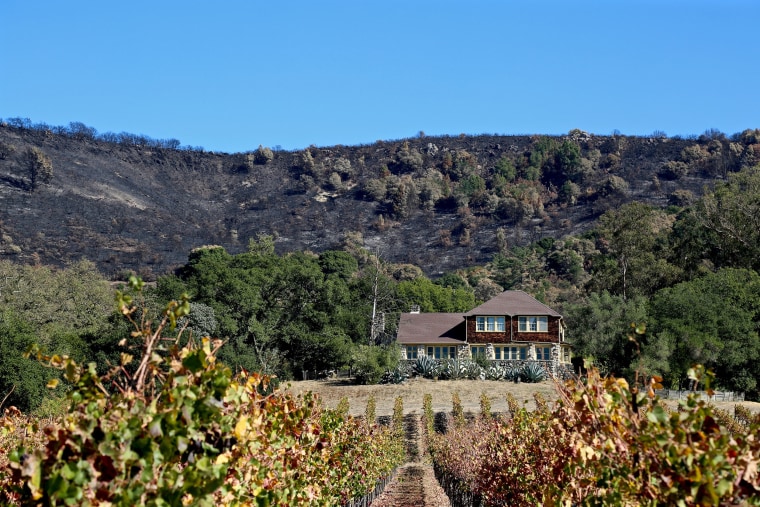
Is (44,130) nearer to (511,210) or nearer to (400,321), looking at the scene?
(511,210)


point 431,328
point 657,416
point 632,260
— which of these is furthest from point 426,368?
point 657,416

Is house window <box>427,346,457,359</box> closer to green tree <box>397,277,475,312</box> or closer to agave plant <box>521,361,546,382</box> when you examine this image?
agave plant <box>521,361,546,382</box>

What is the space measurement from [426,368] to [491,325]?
6663 millimetres

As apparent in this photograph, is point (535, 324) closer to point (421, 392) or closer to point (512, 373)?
point (512, 373)

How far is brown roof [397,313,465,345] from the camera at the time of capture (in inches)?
2235

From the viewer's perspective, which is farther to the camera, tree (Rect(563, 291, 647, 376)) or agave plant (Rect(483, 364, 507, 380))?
agave plant (Rect(483, 364, 507, 380))

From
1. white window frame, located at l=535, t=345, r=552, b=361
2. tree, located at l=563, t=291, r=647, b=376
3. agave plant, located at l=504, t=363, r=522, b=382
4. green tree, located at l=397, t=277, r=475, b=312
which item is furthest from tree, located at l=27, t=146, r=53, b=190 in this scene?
tree, located at l=563, t=291, r=647, b=376

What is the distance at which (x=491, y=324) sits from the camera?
55969 millimetres

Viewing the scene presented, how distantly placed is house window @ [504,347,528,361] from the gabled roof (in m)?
2.19

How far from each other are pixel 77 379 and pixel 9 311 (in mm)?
45392

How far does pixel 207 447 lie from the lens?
511cm

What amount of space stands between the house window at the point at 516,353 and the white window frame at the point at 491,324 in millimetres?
1274

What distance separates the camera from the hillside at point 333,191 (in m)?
121

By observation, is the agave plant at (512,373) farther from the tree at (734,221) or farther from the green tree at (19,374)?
the green tree at (19,374)
